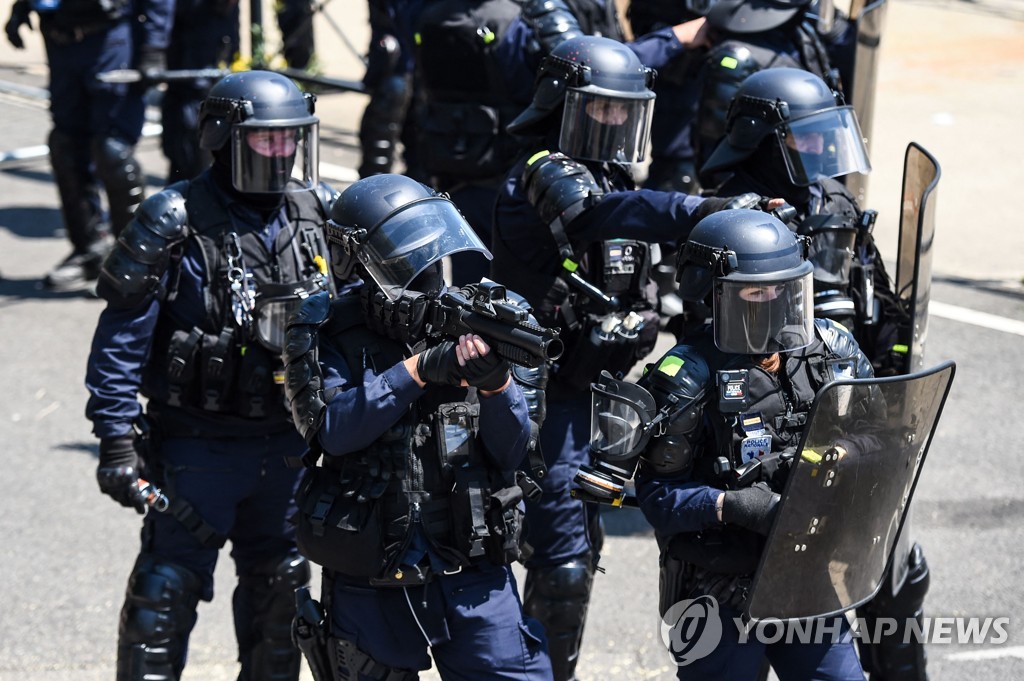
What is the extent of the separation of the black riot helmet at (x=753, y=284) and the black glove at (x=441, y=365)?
685mm

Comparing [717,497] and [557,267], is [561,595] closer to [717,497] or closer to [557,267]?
[557,267]

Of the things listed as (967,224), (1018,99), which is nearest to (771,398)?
(967,224)

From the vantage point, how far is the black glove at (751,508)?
327 cm

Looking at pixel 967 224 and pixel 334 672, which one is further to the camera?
pixel 967 224

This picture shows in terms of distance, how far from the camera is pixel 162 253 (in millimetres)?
4023

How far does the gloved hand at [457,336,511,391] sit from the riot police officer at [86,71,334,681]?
3.78 ft

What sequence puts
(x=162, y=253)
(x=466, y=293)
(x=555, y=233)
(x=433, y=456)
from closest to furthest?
(x=466, y=293) → (x=433, y=456) → (x=162, y=253) → (x=555, y=233)

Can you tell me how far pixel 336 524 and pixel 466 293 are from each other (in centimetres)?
67

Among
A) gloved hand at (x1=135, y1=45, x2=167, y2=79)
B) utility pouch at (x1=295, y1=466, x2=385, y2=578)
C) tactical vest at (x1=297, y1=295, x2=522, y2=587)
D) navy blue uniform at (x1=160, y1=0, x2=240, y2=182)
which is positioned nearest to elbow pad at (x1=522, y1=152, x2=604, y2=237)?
tactical vest at (x1=297, y1=295, x2=522, y2=587)

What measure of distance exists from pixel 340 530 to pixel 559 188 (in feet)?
4.81

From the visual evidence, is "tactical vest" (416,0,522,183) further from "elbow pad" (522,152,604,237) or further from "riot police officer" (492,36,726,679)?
"elbow pad" (522,152,604,237)

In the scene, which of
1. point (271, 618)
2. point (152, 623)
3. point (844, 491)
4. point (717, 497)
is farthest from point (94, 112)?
point (844, 491)

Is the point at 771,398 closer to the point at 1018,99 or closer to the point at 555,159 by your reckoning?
the point at 555,159

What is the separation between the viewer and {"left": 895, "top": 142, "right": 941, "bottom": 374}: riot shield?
13.2 feet
